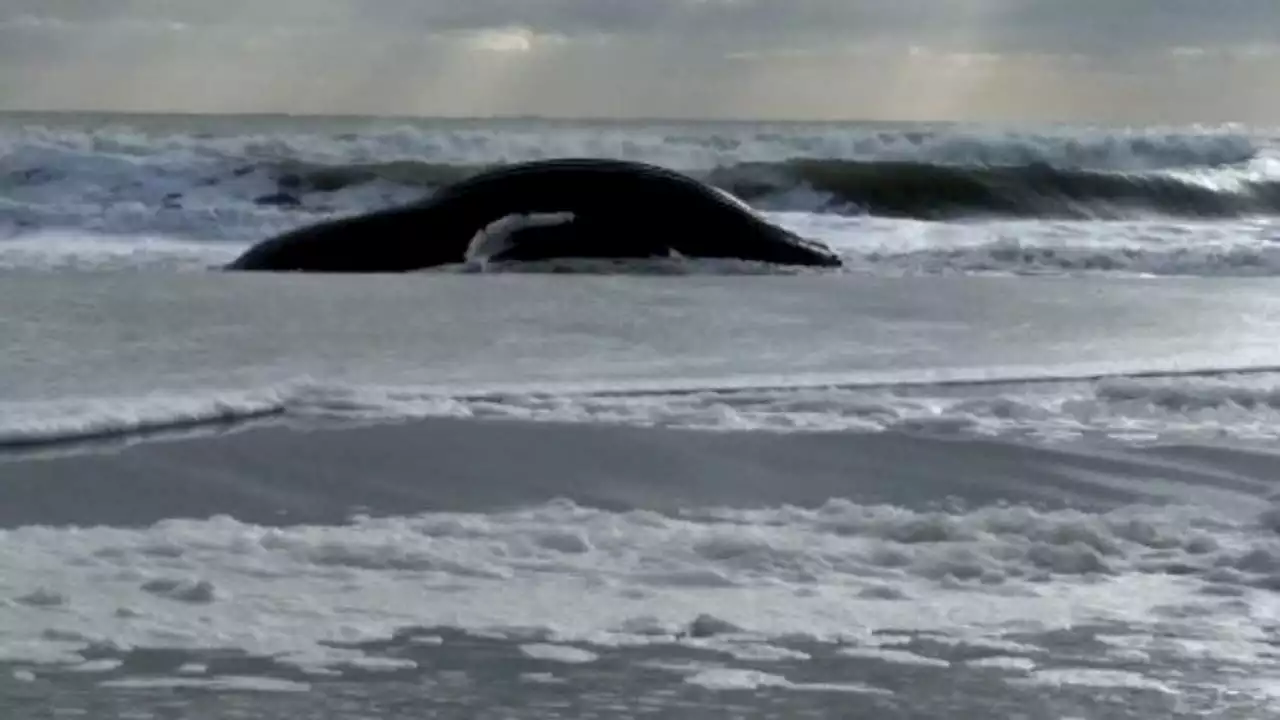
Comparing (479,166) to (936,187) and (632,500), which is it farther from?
(632,500)

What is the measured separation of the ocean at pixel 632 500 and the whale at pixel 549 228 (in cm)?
142

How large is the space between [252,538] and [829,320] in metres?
4.18

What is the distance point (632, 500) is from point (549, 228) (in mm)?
6847

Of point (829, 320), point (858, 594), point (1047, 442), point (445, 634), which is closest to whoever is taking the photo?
point (445, 634)

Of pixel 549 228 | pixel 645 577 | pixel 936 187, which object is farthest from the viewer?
pixel 936 187

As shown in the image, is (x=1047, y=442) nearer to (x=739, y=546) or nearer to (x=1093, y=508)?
(x=1093, y=508)

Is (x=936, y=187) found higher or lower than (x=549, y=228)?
higher

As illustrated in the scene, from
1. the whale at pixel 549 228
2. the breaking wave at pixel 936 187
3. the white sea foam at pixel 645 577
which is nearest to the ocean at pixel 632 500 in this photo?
the white sea foam at pixel 645 577

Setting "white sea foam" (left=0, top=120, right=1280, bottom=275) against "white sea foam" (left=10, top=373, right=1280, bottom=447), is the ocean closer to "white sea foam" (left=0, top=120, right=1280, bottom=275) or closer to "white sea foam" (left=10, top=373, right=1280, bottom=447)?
"white sea foam" (left=10, top=373, right=1280, bottom=447)

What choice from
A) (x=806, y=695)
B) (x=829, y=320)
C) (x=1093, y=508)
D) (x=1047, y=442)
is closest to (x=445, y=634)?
(x=806, y=695)

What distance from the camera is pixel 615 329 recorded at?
6.33 metres

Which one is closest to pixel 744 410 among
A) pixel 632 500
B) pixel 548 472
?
pixel 548 472

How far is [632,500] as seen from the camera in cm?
336

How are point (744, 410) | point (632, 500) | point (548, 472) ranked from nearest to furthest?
point (632, 500) → point (548, 472) → point (744, 410)
